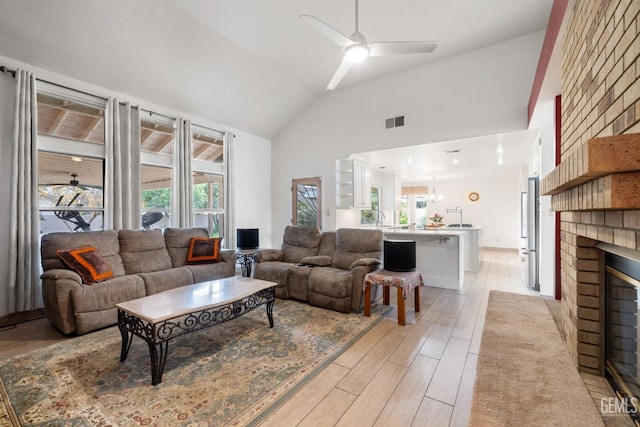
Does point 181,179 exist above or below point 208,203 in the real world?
above

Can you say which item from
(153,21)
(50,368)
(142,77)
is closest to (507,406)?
(50,368)

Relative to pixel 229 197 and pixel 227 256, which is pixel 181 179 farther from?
pixel 227 256

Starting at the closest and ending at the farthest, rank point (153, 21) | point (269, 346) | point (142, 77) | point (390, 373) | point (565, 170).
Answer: point (565, 170) → point (390, 373) → point (269, 346) → point (153, 21) → point (142, 77)

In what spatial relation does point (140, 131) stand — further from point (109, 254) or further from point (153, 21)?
point (109, 254)

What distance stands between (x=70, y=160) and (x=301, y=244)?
11.6 feet

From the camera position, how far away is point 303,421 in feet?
5.27

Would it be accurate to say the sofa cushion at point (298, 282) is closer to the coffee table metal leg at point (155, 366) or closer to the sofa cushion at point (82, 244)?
the coffee table metal leg at point (155, 366)

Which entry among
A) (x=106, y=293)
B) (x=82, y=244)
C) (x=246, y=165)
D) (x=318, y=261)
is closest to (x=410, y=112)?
(x=318, y=261)

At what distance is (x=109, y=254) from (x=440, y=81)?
5.70 meters

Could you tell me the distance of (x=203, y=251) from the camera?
14.2 ft

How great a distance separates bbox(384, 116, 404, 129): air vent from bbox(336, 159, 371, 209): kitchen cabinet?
1010 millimetres

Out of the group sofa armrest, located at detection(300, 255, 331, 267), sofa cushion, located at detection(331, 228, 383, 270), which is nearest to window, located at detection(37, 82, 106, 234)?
sofa armrest, located at detection(300, 255, 331, 267)

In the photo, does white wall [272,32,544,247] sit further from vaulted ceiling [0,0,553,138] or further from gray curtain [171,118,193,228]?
gray curtain [171,118,193,228]

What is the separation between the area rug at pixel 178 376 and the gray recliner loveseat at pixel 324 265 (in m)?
0.45
